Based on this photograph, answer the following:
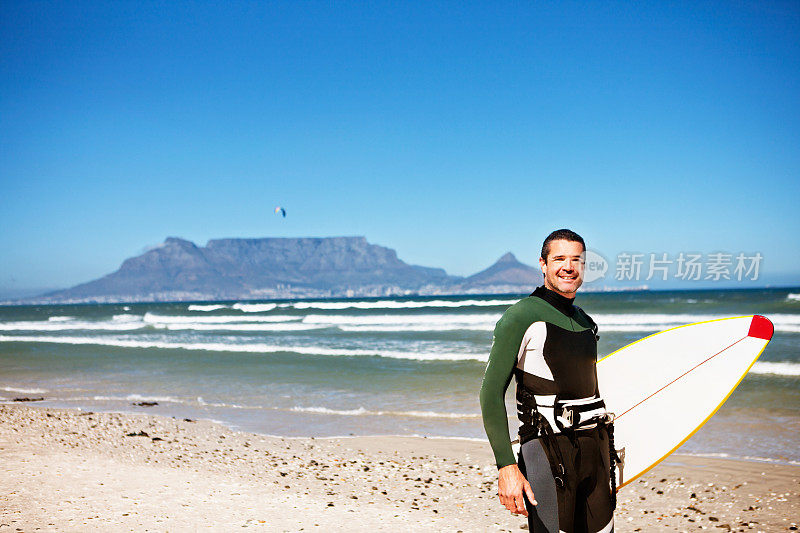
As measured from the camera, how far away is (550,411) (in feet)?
6.99

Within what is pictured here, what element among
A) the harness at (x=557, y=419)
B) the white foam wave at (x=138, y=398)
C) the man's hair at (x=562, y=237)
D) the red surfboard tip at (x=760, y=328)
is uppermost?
the man's hair at (x=562, y=237)

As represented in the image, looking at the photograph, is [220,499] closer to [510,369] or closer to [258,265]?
[510,369]

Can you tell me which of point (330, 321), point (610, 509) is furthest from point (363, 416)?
point (330, 321)

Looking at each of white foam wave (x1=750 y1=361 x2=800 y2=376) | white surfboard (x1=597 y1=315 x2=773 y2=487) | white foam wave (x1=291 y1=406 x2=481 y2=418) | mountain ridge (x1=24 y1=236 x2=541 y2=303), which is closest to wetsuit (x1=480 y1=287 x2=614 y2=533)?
white surfboard (x1=597 y1=315 x2=773 y2=487)

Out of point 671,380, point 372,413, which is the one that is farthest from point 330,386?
point 671,380

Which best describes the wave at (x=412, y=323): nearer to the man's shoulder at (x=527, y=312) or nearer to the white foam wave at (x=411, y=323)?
the white foam wave at (x=411, y=323)

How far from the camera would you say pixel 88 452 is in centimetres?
641

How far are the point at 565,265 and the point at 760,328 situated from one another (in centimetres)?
185

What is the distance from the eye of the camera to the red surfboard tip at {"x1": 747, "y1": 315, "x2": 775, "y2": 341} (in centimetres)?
326

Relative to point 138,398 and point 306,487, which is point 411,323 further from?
point 306,487

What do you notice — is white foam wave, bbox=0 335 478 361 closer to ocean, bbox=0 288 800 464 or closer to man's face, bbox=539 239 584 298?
ocean, bbox=0 288 800 464

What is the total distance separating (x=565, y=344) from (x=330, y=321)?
33289 millimetres

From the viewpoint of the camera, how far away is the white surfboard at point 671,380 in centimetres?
288

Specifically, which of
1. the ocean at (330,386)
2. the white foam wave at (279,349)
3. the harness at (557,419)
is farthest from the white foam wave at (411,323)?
the harness at (557,419)
